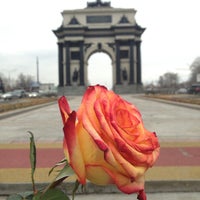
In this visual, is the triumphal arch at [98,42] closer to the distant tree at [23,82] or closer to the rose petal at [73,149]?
the distant tree at [23,82]

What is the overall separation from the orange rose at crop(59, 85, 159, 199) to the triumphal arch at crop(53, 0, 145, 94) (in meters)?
85.9

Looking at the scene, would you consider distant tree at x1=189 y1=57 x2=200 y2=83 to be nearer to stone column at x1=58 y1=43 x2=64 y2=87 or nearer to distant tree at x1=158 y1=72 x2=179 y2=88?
distant tree at x1=158 y1=72 x2=179 y2=88

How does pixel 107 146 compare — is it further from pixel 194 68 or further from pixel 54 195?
pixel 194 68

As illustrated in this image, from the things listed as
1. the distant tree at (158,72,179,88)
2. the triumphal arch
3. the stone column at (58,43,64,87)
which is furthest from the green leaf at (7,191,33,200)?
the distant tree at (158,72,179,88)

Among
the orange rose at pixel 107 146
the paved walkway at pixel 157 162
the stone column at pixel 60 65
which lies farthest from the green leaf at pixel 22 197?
the stone column at pixel 60 65

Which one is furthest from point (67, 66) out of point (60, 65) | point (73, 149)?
point (73, 149)

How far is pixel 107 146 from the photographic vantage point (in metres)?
1.05

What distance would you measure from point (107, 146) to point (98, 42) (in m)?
88.7

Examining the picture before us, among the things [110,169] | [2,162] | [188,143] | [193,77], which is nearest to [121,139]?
[110,169]

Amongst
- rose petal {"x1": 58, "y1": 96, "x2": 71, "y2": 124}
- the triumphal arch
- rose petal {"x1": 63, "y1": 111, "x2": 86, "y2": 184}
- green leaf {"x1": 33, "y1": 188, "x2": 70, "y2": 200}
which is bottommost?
green leaf {"x1": 33, "y1": 188, "x2": 70, "y2": 200}

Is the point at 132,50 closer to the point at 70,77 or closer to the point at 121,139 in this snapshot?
the point at 70,77

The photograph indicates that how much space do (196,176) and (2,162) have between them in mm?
4062

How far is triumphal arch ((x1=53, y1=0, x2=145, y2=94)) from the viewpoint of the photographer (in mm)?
87375

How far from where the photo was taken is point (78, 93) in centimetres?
8644
